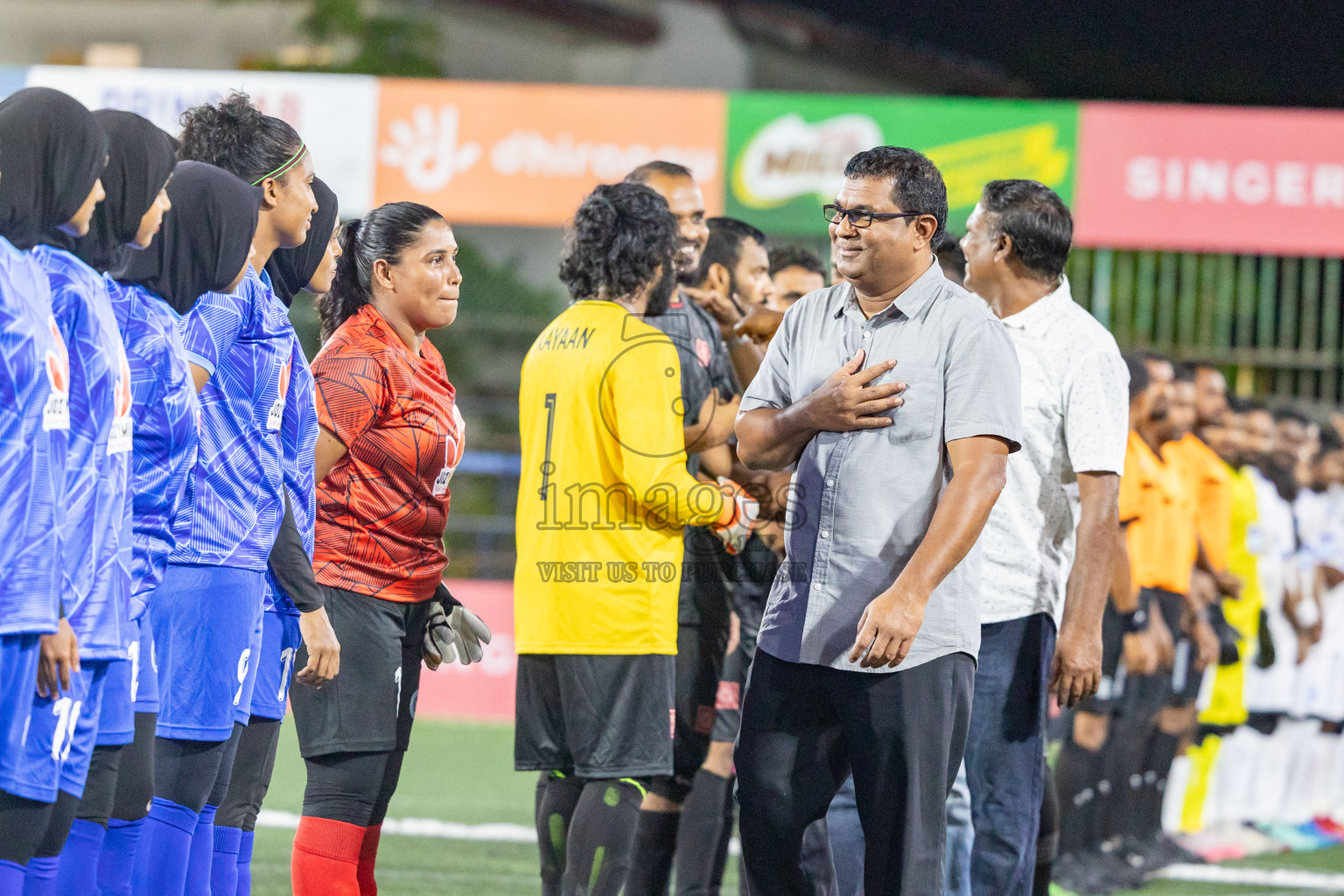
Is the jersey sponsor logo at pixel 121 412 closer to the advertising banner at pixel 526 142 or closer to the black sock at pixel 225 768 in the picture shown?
the black sock at pixel 225 768

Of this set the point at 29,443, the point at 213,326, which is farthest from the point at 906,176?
the point at 29,443

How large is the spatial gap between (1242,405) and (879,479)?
7.42 metres

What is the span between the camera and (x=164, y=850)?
3.46 m

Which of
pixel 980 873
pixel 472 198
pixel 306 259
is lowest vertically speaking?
pixel 980 873

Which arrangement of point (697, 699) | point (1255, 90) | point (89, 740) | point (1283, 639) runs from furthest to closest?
point (1255, 90) < point (1283, 639) < point (697, 699) < point (89, 740)

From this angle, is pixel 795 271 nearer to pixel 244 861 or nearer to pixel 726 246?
pixel 726 246

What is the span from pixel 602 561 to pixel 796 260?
8.46ft

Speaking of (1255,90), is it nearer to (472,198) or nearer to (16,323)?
(472,198)

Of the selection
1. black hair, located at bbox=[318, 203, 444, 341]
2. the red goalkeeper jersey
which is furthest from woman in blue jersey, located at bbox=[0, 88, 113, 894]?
black hair, located at bbox=[318, 203, 444, 341]

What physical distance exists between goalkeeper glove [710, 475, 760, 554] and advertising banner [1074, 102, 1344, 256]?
7602 millimetres

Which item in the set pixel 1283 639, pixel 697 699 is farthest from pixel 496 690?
pixel 697 699

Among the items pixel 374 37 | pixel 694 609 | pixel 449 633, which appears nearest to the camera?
pixel 449 633

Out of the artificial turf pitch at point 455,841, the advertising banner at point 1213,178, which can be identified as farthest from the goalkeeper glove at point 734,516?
the advertising banner at point 1213,178

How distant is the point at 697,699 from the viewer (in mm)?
4965
